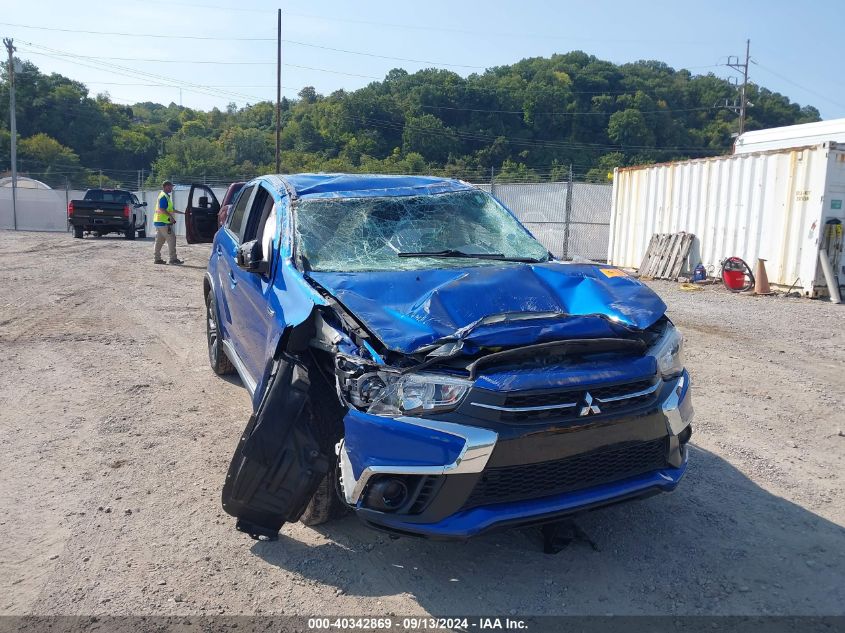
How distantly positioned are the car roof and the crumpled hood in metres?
1.14

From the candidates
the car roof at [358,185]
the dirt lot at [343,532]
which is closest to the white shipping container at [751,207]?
the dirt lot at [343,532]

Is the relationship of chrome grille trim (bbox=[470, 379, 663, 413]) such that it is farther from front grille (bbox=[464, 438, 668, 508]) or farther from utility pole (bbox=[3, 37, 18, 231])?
utility pole (bbox=[3, 37, 18, 231])

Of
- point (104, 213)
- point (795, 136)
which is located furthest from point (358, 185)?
point (104, 213)

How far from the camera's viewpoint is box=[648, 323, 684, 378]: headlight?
3.20 meters

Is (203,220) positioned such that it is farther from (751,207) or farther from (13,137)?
(13,137)

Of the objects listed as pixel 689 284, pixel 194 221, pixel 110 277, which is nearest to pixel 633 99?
pixel 689 284

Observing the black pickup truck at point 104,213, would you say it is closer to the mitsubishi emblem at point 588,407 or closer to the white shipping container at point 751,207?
the white shipping container at point 751,207

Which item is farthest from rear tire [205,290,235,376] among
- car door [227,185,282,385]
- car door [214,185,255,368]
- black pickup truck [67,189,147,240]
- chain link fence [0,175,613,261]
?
black pickup truck [67,189,147,240]

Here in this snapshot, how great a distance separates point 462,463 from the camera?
2744 mm

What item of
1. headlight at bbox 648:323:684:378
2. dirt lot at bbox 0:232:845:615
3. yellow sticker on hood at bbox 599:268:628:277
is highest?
yellow sticker on hood at bbox 599:268:628:277

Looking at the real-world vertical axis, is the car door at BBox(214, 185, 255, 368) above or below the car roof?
below

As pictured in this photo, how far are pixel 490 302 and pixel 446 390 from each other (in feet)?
1.99

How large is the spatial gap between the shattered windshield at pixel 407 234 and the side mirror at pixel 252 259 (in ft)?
0.87

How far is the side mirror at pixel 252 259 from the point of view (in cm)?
405
